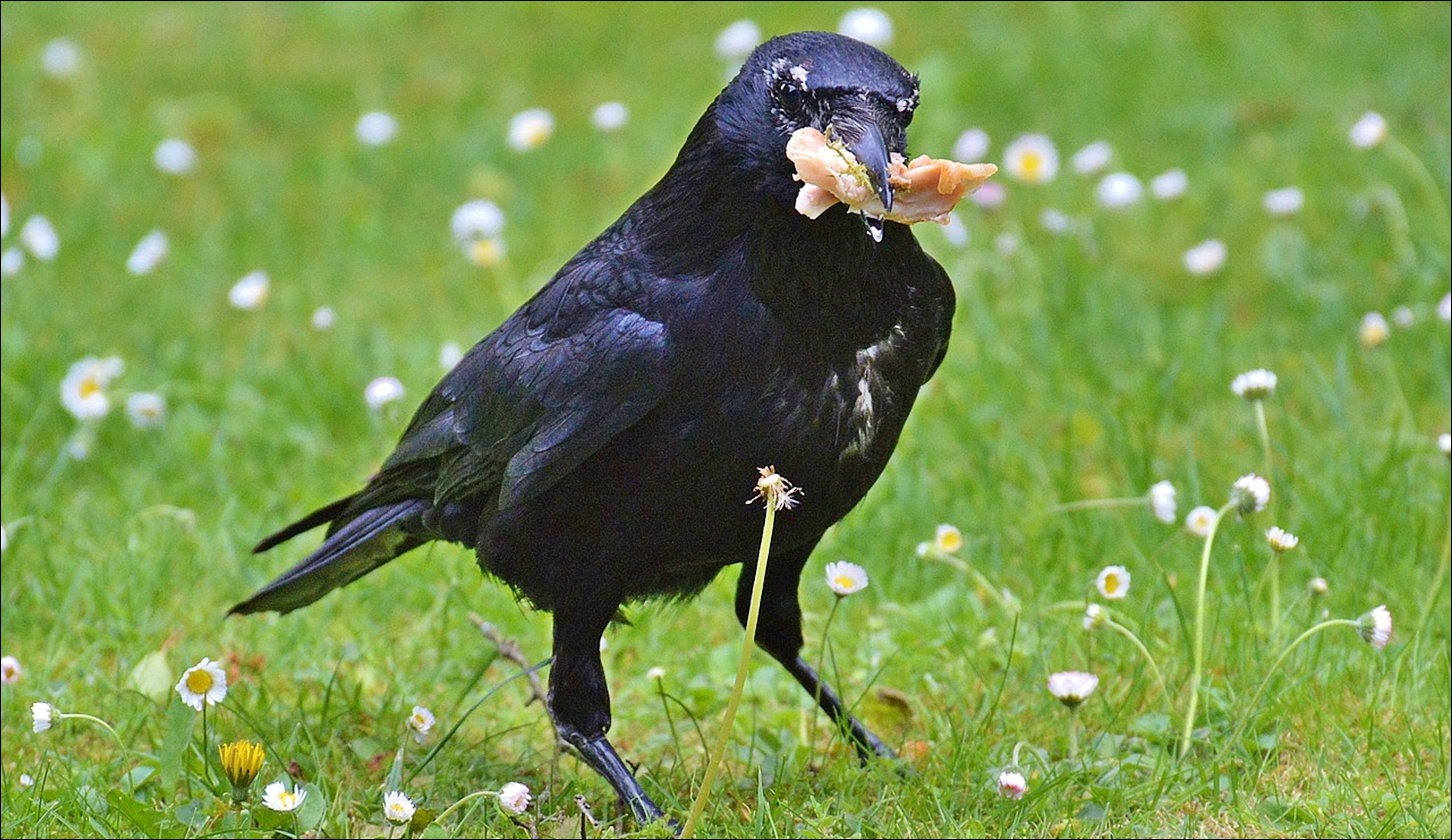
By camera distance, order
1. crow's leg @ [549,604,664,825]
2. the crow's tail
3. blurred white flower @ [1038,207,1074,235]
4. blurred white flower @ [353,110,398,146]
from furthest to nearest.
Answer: blurred white flower @ [353,110,398,146] → blurred white flower @ [1038,207,1074,235] → the crow's tail → crow's leg @ [549,604,664,825]

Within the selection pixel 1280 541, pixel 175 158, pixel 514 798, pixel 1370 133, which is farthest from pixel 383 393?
pixel 175 158

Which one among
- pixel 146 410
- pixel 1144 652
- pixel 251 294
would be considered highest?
pixel 251 294

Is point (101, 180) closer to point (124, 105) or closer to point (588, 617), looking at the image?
point (124, 105)

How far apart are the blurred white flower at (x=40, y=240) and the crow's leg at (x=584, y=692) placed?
8.71ft

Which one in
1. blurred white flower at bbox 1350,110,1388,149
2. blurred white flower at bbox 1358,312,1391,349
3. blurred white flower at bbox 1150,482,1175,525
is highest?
blurred white flower at bbox 1350,110,1388,149

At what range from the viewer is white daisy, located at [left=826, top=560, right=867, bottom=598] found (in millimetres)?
3396

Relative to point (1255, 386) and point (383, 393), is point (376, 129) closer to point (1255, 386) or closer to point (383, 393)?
point (383, 393)

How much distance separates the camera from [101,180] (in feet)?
22.5

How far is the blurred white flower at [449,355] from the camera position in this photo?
520 centimetres

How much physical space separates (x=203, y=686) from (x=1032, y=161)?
302 cm

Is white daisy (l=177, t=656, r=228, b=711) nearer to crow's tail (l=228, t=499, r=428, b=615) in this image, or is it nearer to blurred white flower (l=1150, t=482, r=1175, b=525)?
crow's tail (l=228, t=499, r=428, b=615)

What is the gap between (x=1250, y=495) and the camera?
3447 millimetres

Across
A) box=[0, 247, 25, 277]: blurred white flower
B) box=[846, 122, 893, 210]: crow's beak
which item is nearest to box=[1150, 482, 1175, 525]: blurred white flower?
box=[846, 122, 893, 210]: crow's beak

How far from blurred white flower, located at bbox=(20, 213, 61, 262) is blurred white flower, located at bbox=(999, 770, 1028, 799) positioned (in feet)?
11.1
